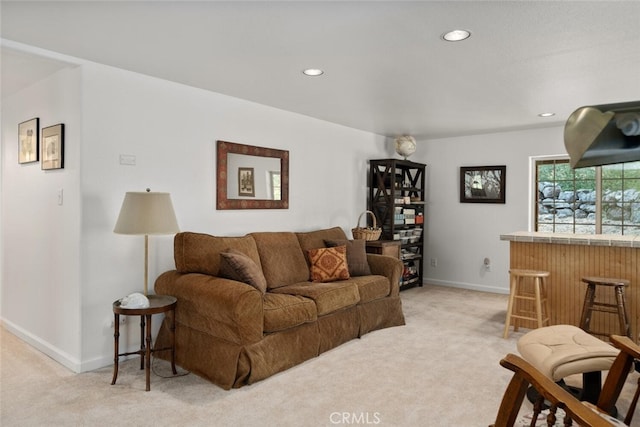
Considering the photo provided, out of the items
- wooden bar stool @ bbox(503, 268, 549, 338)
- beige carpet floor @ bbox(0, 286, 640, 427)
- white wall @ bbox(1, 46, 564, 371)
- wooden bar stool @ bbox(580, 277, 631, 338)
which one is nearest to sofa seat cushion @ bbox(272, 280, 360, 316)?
beige carpet floor @ bbox(0, 286, 640, 427)

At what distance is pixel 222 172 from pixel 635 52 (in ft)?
10.7

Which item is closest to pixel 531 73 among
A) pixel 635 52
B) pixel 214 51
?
pixel 635 52

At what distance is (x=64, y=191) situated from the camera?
3.15m

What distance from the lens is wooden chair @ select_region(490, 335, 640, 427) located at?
1.30 meters

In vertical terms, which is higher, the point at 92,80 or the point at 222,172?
the point at 92,80

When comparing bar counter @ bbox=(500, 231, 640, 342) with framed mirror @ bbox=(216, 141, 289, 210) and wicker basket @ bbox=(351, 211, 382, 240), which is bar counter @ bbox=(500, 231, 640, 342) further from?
framed mirror @ bbox=(216, 141, 289, 210)

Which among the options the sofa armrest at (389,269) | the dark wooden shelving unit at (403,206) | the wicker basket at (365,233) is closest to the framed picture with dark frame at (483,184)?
the dark wooden shelving unit at (403,206)

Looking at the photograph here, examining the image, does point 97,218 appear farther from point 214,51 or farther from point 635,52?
point 635,52

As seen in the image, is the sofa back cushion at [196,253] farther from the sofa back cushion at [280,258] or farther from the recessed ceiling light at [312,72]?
the recessed ceiling light at [312,72]

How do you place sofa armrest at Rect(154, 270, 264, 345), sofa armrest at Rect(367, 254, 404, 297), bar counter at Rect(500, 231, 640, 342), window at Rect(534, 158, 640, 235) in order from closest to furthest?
sofa armrest at Rect(154, 270, 264, 345) → bar counter at Rect(500, 231, 640, 342) → sofa armrest at Rect(367, 254, 404, 297) → window at Rect(534, 158, 640, 235)

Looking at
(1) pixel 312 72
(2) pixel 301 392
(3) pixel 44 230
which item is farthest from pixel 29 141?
(2) pixel 301 392

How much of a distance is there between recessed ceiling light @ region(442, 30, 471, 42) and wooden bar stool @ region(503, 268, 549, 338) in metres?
2.12

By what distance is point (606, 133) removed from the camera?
519 mm

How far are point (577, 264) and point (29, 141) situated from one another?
497 centimetres
